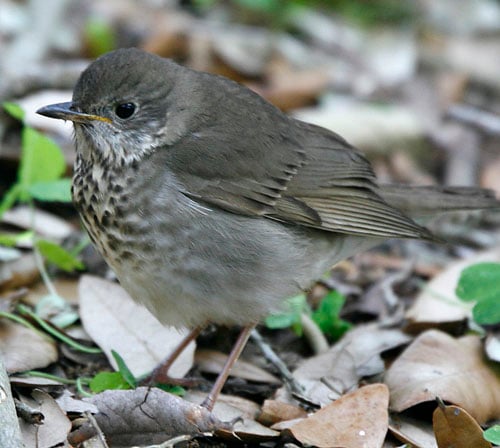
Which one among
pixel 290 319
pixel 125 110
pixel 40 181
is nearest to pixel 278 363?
pixel 290 319

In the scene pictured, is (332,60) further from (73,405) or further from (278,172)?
(73,405)

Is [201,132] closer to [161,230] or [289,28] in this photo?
[161,230]

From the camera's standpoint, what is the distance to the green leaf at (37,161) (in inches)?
221

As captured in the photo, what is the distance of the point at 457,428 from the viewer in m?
4.09

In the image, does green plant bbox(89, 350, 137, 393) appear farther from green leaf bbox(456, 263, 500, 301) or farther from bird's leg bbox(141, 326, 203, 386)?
green leaf bbox(456, 263, 500, 301)

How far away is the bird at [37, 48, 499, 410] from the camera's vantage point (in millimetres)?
4547

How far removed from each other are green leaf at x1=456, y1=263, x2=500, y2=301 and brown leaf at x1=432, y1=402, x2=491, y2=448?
3.69 feet

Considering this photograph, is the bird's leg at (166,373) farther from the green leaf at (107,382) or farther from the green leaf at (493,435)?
the green leaf at (493,435)

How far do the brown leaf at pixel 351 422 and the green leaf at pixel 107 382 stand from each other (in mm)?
941

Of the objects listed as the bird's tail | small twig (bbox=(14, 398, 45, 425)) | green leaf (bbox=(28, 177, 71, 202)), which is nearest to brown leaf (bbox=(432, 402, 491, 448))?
small twig (bbox=(14, 398, 45, 425))

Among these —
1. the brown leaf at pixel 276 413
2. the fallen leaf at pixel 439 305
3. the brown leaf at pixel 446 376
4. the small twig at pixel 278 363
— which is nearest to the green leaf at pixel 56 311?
the small twig at pixel 278 363

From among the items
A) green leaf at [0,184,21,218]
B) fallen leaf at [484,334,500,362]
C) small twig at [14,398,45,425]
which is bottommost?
fallen leaf at [484,334,500,362]

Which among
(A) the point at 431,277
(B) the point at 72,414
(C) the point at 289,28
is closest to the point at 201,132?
(B) the point at 72,414

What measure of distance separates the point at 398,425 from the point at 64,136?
3.60 metres
